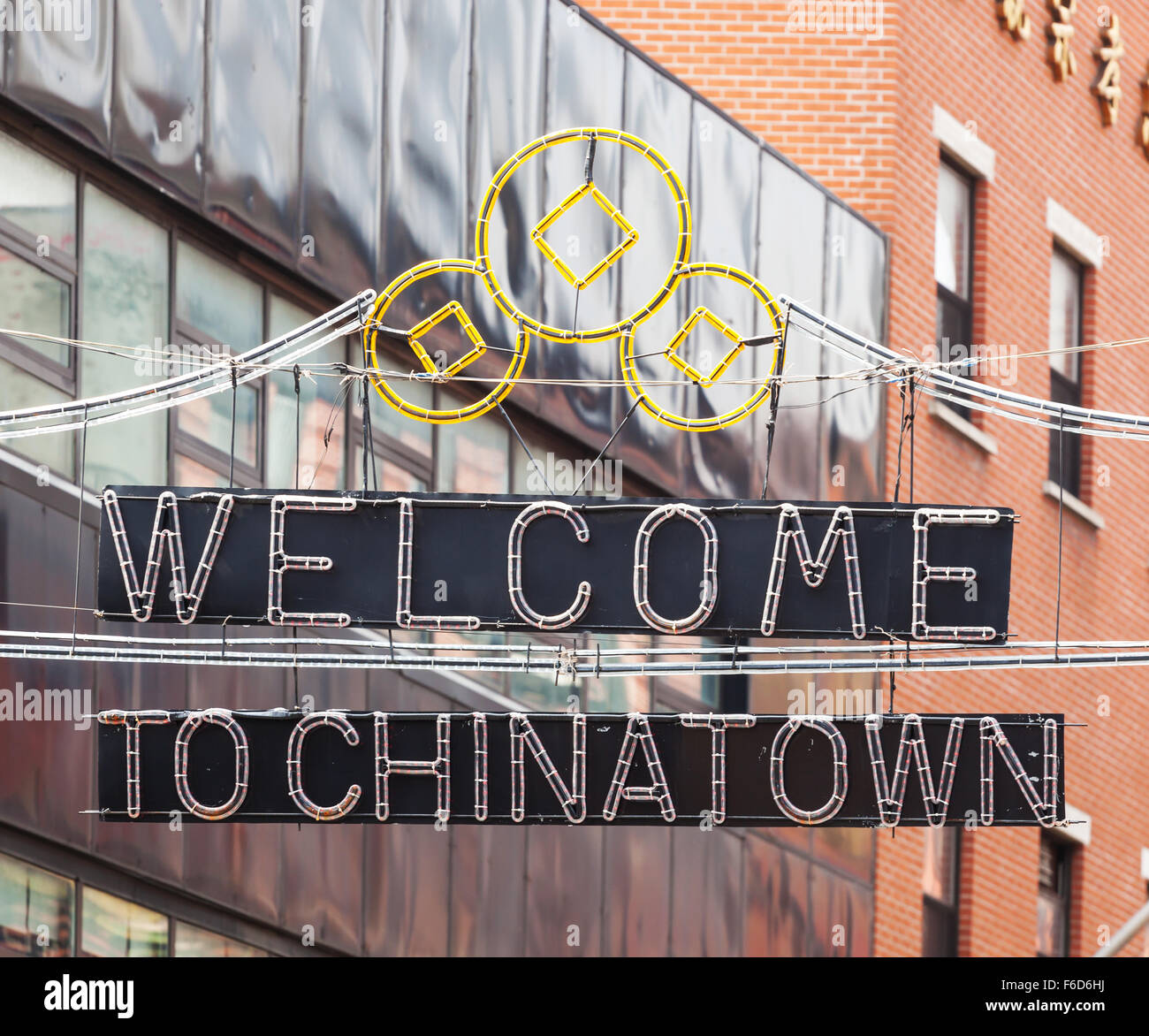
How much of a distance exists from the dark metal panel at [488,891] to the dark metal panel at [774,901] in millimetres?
2854

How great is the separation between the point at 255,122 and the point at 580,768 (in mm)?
5441

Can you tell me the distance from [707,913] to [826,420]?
4.33 meters

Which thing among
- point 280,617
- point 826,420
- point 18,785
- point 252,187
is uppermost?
point 252,187

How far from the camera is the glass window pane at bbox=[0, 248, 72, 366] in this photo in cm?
1467

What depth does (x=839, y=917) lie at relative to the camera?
21281mm

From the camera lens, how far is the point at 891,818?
13148 millimetres

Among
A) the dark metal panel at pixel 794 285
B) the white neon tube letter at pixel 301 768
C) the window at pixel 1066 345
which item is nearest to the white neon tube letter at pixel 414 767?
the white neon tube letter at pixel 301 768

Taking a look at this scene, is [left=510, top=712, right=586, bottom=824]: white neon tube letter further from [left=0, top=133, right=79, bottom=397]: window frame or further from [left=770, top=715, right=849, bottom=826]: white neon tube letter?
[left=0, top=133, right=79, bottom=397]: window frame

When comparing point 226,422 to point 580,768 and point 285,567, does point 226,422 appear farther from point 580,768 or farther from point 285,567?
point 580,768

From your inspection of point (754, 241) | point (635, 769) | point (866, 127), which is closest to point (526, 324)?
point (635, 769)

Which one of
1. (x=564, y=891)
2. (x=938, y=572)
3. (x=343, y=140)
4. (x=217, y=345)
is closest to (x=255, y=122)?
(x=343, y=140)

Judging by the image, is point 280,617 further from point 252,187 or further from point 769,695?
point 769,695

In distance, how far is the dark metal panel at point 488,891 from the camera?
17.4m

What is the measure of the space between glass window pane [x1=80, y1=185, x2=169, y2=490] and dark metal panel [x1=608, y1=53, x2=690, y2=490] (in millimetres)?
4563
